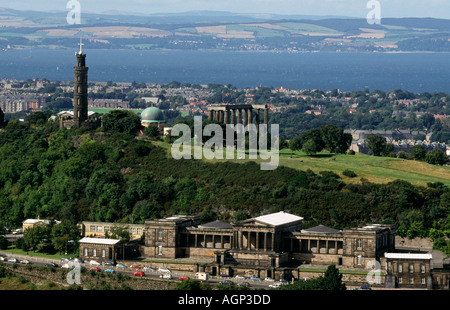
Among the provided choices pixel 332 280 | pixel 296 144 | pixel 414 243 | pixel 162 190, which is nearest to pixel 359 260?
pixel 414 243

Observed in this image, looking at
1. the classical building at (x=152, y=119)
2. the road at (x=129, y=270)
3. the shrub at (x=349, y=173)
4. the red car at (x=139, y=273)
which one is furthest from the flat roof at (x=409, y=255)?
the classical building at (x=152, y=119)

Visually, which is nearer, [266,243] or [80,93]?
[266,243]

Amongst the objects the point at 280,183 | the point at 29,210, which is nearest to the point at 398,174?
the point at 280,183

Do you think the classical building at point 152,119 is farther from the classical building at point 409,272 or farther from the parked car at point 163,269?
the classical building at point 409,272

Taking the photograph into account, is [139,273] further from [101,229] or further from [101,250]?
[101,229]

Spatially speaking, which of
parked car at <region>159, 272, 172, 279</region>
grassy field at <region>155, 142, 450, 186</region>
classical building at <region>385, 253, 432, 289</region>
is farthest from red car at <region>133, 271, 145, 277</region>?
grassy field at <region>155, 142, 450, 186</region>
